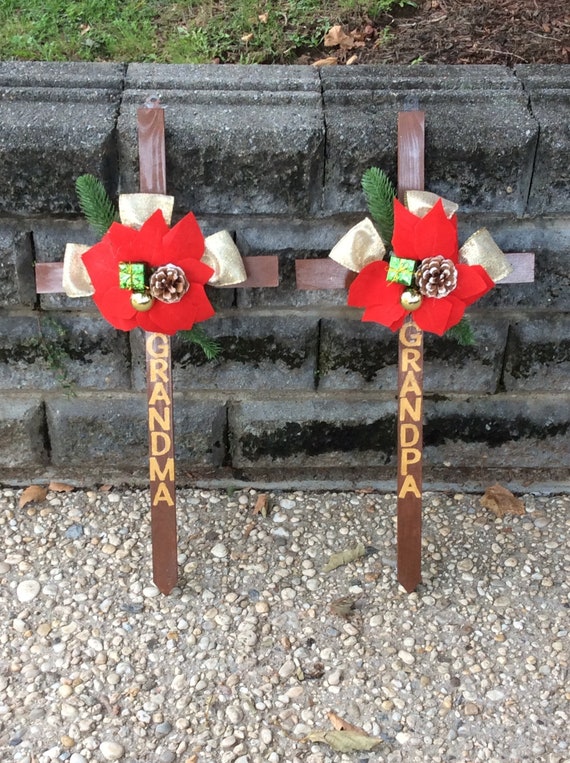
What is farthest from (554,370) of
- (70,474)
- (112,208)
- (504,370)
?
(70,474)

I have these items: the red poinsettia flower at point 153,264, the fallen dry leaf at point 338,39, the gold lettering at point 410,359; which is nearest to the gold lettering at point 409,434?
the gold lettering at point 410,359

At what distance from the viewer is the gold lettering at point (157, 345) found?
2.00 metres

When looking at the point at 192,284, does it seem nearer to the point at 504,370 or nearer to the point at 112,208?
the point at 112,208

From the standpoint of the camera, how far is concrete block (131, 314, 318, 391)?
226 centimetres

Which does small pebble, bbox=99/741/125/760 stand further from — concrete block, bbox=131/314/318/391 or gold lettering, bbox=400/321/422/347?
gold lettering, bbox=400/321/422/347

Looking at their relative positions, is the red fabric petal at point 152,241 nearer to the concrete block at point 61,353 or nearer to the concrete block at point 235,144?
the concrete block at point 235,144

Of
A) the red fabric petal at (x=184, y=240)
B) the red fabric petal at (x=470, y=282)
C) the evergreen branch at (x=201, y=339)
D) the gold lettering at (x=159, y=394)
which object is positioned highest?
the red fabric petal at (x=184, y=240)

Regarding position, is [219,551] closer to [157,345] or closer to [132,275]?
[157,345]

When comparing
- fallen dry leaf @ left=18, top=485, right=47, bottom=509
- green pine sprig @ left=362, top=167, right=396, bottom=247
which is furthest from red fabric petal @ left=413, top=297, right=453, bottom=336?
fallen dry leaf @ left=18, top=485, right=47, bottom=509

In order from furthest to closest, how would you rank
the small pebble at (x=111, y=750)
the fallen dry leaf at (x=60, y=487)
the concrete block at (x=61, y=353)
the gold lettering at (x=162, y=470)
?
the fallen dry leaf at (x=60, y=487), the concrete block at (x=61, y=353), the gold lettering at (x=162, y=470), the small pebble at (x=111, y=750)

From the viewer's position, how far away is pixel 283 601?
2.16 metres

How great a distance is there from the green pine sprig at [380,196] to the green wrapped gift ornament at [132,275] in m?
0.58

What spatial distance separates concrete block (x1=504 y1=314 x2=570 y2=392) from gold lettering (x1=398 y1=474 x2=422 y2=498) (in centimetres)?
47

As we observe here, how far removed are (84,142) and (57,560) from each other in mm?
1165
